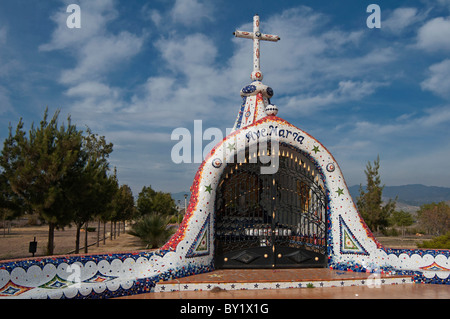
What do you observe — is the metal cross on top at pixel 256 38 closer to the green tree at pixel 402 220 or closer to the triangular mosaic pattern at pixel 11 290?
the triangular mosaic pattern at pixel 11 290

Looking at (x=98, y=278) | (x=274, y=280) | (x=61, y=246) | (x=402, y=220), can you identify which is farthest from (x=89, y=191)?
(x=402, y=220)

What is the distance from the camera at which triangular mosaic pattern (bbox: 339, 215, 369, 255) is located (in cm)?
819

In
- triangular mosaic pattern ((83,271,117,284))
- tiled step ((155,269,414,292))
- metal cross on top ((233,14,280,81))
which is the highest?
metal cross on top ((233,14,280,81))

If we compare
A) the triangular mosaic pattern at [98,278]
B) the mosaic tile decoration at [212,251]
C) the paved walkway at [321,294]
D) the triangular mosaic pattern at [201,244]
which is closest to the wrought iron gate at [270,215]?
the mosaic tile decoration at [212,251]

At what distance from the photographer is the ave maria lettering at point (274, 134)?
8227 millimetres

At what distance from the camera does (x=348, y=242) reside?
8.30m

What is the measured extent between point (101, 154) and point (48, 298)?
18.7 metres

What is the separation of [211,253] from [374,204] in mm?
18899

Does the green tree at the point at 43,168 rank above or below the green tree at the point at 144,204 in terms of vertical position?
above

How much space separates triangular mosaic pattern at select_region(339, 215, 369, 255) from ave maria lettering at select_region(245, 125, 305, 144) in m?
2.28

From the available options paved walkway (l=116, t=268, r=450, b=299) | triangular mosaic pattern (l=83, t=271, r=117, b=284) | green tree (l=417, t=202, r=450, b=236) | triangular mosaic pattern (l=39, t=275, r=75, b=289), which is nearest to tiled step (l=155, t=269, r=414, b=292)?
paved walkway (l=116, t=268, r=450, b=299)

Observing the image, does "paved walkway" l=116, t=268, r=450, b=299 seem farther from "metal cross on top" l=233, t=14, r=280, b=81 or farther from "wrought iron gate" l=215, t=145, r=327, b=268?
"metal cross on top" l=233, t=14, r=280, b=81

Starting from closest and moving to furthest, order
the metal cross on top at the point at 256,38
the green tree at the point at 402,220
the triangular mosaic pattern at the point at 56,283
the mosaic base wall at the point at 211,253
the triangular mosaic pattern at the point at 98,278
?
1. the triangular mosaic pattern at the point at 56,283
2. the mosaic base wall at the point at 211,253
3. the triangular mosaic pattern at the point at 98,278
4. the metal cross on top at the point at 256,38
5. the green tree at the point at 402,220

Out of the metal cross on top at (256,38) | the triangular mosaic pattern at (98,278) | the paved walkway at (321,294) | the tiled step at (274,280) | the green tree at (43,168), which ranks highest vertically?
the metal cross on top at (256,38)
